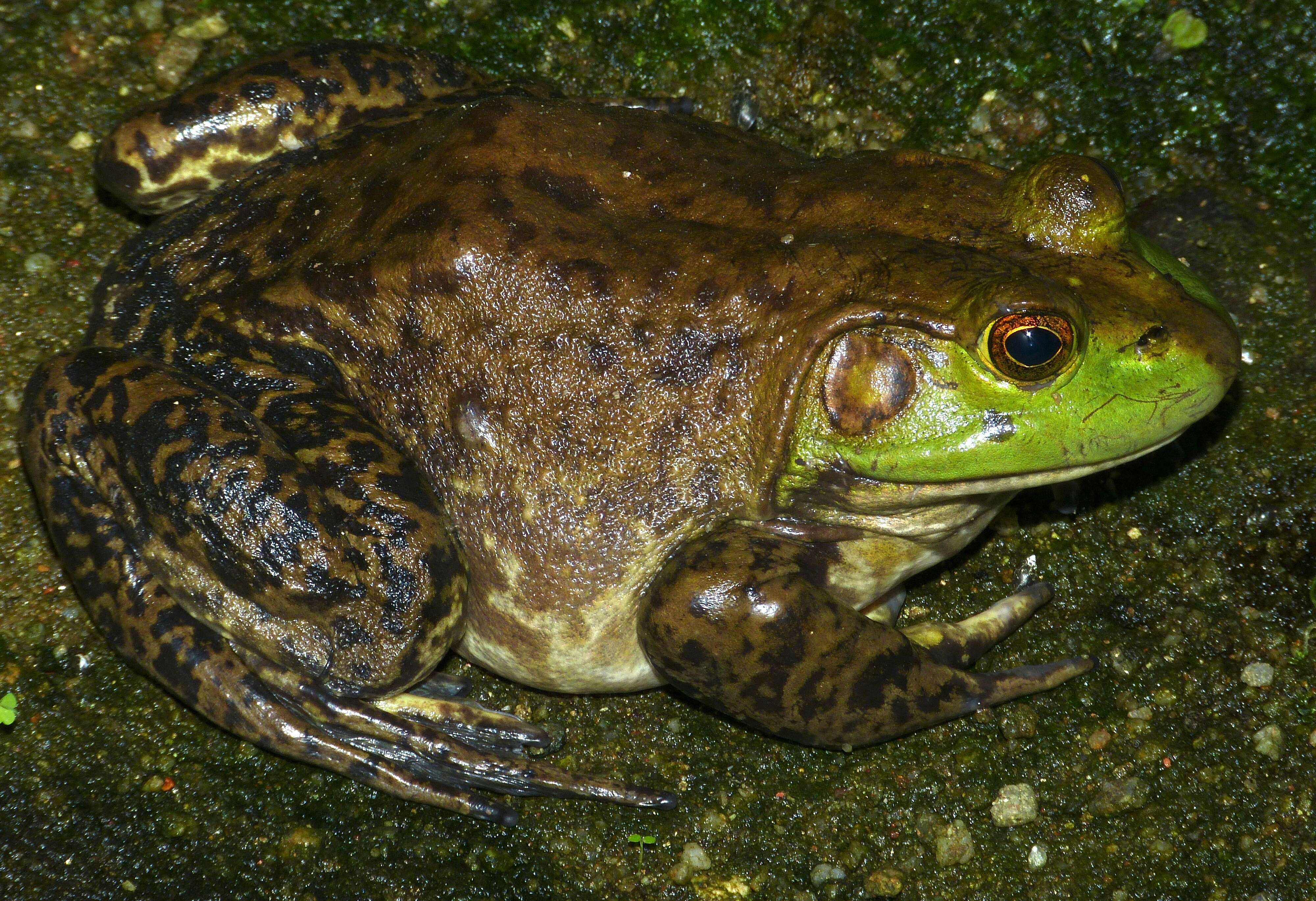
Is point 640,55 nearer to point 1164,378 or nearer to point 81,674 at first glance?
point 1164,378

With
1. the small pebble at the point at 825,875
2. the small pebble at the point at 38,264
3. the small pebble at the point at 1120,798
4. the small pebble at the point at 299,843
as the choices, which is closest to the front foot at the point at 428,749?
the small pebble at the point at 299,843

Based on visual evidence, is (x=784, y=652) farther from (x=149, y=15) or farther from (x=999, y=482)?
(x=149, y=15)

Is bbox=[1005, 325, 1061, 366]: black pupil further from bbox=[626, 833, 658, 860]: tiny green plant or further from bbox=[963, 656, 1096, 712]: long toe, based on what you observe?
bbox=[626, 833, 658, 860]: tiny green plant

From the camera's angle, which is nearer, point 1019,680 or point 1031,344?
point 1031,344

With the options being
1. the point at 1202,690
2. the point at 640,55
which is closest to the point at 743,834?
the point at 1202,690

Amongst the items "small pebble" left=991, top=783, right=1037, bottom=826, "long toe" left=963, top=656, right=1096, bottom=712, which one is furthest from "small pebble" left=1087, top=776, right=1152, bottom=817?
"long toe" left=963, top=656, right=1096, bottom=712

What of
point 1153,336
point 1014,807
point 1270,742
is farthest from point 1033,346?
point 1270,742
